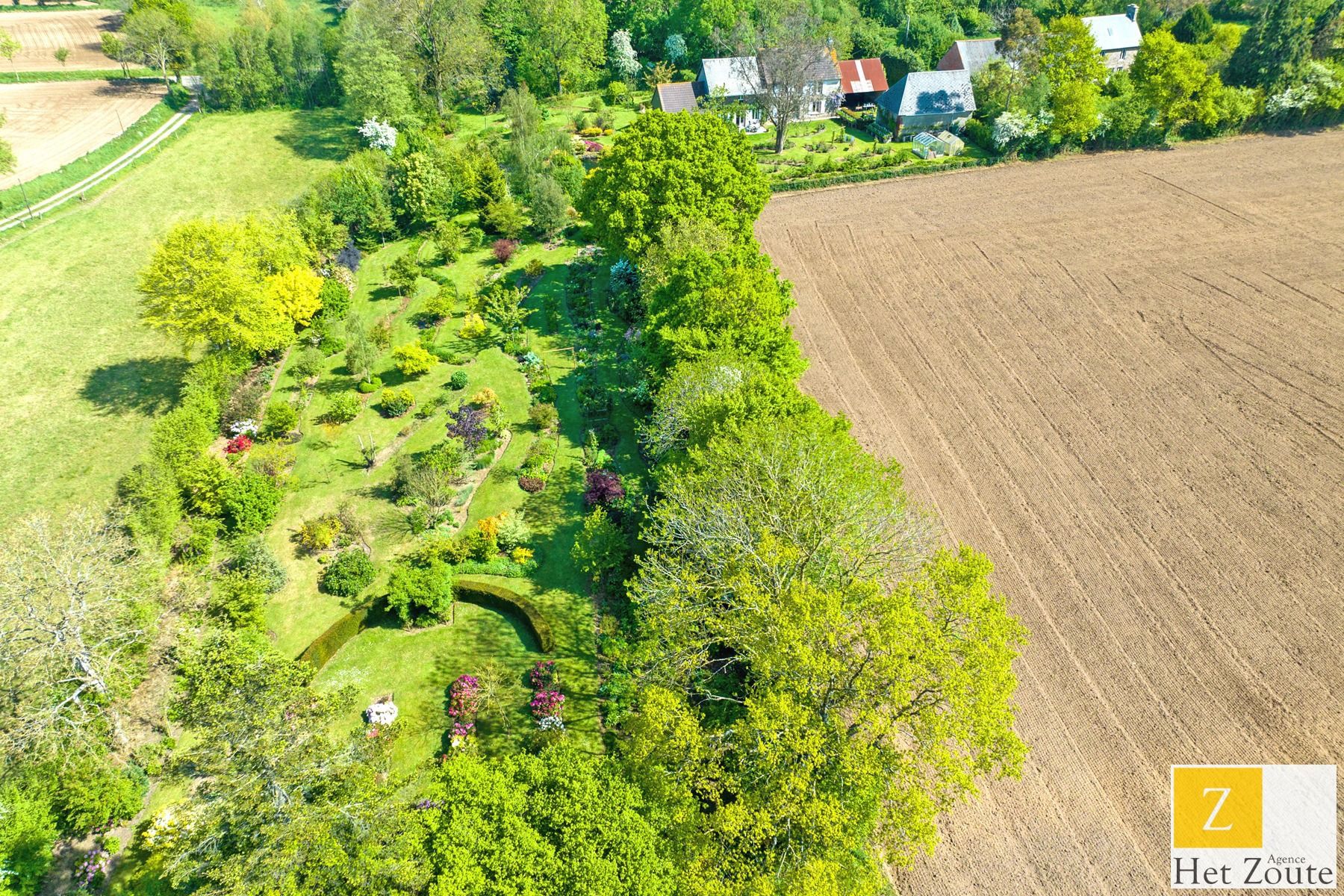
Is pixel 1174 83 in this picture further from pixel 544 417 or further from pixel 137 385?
pixel 137 385

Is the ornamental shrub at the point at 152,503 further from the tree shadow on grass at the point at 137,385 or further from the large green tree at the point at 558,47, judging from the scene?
the large green tree at the point at 558,47

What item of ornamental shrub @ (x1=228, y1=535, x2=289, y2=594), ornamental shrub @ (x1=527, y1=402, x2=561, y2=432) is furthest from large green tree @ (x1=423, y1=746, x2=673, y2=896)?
ornamental shrub @ (x1=527, y1=402, x2=561, y2=432)

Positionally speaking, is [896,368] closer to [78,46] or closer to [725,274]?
[725,274]

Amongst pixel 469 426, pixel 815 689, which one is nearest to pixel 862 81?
pixel 469 426

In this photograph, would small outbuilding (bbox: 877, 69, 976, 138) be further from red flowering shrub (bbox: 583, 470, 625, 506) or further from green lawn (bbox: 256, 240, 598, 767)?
red flowering shrub (bbox: 583, 470, 625, 506)

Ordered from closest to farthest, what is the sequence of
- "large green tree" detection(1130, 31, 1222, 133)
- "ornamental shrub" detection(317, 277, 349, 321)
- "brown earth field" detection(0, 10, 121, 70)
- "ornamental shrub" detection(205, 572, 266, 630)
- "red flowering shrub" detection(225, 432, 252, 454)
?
"ornamental shrub" detection(205, 572, 266, 630), "red flowering shrub" detection(225, 432, 252, 454), "ornamental shrub" detection(317, 277, 349, 321), "large green tree" detection(1130, 31, 1222, 133), "brown earth field" detection(0, 10, 121, 70)

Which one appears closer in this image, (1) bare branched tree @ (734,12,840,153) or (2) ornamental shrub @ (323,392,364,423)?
(2) ornamental shrub @ (323,392,364,423)
